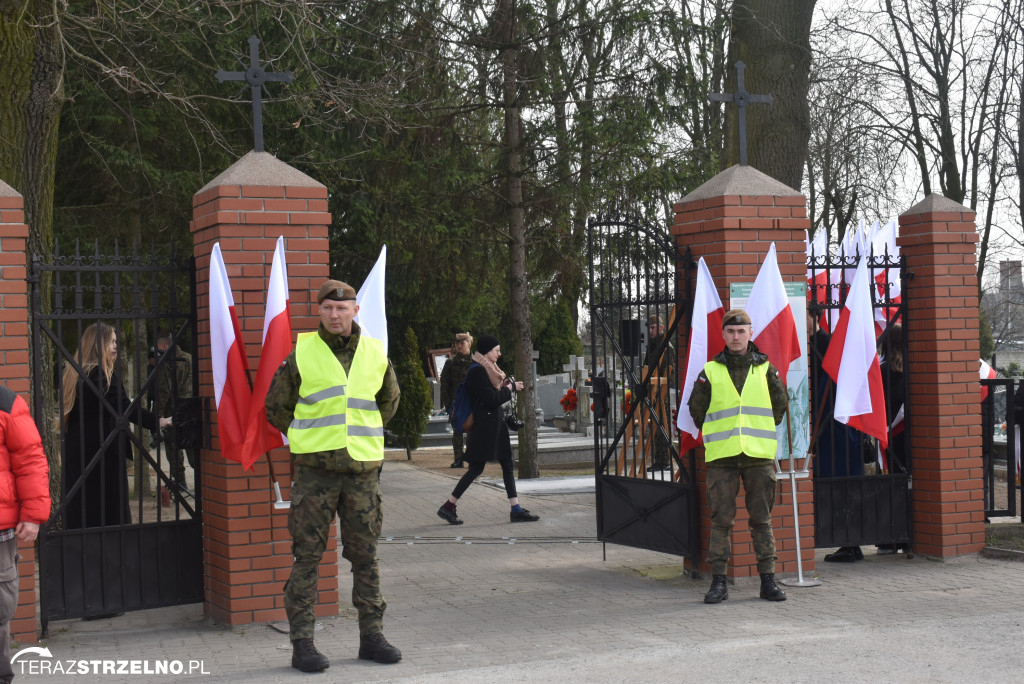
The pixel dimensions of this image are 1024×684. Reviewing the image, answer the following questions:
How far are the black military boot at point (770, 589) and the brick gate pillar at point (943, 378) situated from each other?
1979 mm

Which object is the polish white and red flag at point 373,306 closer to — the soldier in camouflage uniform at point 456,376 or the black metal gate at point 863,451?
the black metal gate at point 863,451

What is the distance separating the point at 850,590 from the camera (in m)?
7.63

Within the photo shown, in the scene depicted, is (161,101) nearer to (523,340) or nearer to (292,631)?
(523,340)

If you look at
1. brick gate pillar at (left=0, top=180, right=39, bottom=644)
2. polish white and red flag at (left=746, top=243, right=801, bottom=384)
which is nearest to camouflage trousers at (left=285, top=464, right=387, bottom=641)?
brick gate pillar at (left=0, top=180, right=39, bottom=644)

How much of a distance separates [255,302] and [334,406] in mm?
1307

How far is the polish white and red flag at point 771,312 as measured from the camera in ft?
25.0

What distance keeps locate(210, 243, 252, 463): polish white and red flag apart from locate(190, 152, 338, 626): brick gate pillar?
17 cm

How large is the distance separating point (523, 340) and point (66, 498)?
27.9 ft

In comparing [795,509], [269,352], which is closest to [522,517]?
[795,509]

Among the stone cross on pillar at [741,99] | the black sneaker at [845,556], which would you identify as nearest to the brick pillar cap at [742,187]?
the stone cross on pillar at [741,99]

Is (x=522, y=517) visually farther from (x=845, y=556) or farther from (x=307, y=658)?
(x=307, y=658)

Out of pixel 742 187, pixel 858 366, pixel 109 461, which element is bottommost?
pixel 109 461

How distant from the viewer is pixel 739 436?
719 centimetres

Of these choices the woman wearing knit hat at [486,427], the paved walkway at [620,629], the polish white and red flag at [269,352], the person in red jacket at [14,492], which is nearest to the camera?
the person in red jacket at [14,492]
